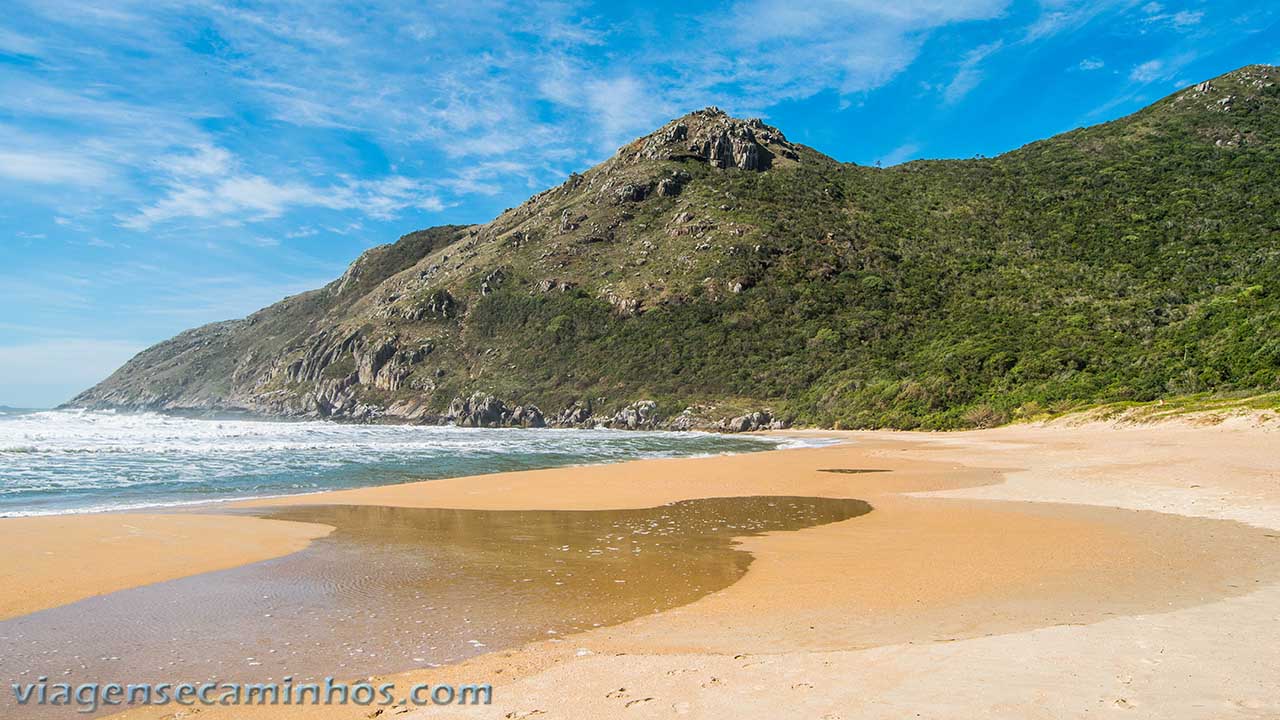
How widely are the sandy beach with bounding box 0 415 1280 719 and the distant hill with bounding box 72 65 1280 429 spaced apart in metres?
32.4

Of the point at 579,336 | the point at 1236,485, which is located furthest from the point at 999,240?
the point at 1236,485

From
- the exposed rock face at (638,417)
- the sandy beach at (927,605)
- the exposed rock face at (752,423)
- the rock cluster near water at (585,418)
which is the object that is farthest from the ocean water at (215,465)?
the exposed rock face at (638,417)

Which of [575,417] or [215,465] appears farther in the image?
[575,417]

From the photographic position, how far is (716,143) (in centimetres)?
11100

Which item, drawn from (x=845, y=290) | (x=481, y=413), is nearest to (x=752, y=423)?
(x=845, y=290)

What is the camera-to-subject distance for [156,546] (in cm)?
1111

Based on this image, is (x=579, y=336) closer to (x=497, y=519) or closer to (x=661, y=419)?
(x=661, y=419)

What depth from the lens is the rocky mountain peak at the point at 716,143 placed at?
4326 inches

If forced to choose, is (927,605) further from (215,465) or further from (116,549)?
(215,465)

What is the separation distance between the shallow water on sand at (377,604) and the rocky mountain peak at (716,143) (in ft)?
341

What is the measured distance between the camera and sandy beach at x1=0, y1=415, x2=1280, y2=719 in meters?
4.66

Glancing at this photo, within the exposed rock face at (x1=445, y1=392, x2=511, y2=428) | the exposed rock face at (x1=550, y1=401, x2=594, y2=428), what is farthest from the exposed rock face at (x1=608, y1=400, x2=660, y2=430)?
the exposed rock face at (x1=445, y1=392, x2=511, y2=428)

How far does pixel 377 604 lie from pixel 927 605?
6.29 meters

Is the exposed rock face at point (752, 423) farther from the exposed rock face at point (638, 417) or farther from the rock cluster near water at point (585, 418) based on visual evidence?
the exposed rock face at point (638, 417)
